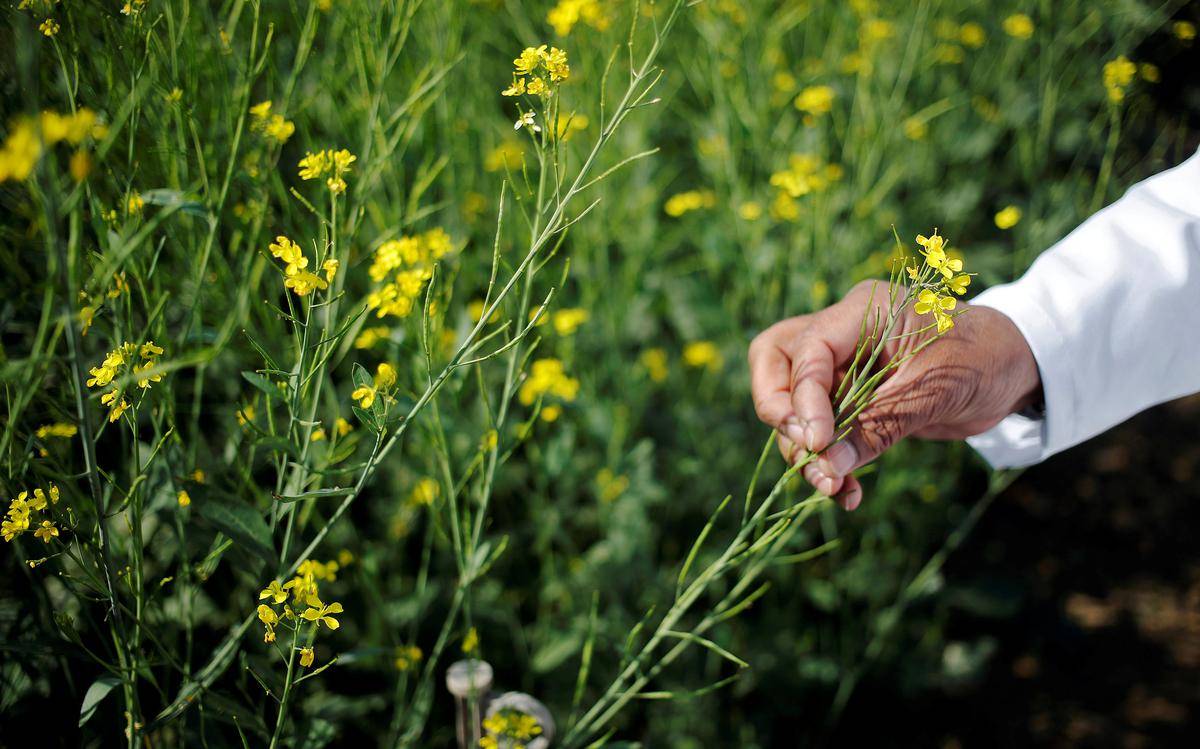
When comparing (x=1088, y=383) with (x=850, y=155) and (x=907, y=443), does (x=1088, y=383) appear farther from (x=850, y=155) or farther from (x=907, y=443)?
(x=850, y=155)

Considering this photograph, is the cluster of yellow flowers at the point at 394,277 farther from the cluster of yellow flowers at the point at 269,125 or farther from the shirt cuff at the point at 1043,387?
the shirt cuff at the point at 1043,387

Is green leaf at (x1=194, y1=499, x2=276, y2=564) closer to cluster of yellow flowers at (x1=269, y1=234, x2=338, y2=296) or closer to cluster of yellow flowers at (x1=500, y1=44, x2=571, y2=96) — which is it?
cluster of yellow flowers at (x1=269, y1=234, x2=338, y2=296)

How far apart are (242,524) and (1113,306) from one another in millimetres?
1043

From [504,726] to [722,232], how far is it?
1.12m

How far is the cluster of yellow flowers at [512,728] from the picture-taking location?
0.81 m

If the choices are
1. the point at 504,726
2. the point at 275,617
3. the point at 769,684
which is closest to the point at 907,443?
the point at 769,684

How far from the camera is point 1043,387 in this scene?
974 millimetres

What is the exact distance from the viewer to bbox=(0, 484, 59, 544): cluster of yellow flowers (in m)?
0.63

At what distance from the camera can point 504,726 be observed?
31.9 inches

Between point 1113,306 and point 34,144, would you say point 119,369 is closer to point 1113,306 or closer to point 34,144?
point 34,144

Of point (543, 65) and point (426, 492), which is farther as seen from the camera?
point (426, 492)

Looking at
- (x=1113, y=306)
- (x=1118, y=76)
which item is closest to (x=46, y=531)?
(x=1113, y=306)

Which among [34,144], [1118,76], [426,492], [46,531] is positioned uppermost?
[34,144]

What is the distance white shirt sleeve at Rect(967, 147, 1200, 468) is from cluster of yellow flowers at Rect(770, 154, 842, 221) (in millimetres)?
369
